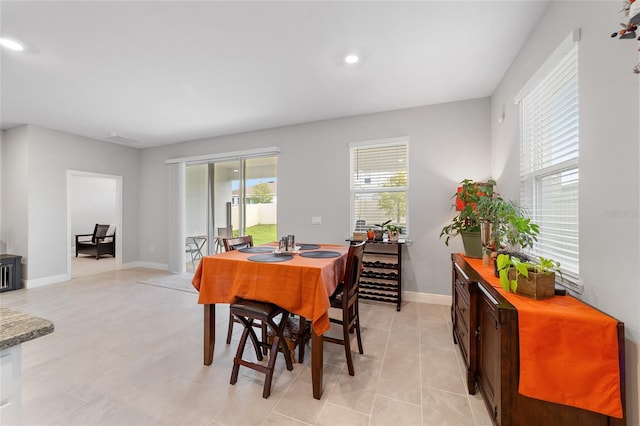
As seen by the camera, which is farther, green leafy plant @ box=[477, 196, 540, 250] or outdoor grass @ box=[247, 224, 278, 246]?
outdoor grass @ box=[247, 224, 278, 246]

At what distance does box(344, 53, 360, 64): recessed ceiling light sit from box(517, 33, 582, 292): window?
1477mm

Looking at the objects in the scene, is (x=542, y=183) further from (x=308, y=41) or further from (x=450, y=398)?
(x=308, y=41)

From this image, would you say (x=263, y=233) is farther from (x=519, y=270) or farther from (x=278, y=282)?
(x=519, y=270)

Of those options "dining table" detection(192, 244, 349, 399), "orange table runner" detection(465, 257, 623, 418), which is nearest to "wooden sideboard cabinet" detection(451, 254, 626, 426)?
"orange table runner" detection(465, 257, 623, 418)

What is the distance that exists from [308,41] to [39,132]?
16.8 feet

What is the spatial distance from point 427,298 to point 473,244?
4.67 feet

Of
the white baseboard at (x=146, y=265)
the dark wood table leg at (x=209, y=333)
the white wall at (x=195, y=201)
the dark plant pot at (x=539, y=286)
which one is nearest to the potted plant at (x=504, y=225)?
the dark plant pot at (x=539, y=286)

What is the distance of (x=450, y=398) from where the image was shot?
69.2 inches

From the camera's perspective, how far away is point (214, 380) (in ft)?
6.37

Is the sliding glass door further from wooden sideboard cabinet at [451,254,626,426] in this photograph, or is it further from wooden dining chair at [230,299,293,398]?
wooden sideboard cabinet at [451,254,626,426]

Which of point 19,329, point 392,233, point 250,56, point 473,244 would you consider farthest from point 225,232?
point 19,329

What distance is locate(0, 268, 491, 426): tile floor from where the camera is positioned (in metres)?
1.60

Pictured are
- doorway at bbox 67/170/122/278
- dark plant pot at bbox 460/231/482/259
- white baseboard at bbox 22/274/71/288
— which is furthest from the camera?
doorway at bbox 67/170/122/278

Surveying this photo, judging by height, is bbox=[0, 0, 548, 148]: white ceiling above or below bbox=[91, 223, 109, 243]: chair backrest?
above
